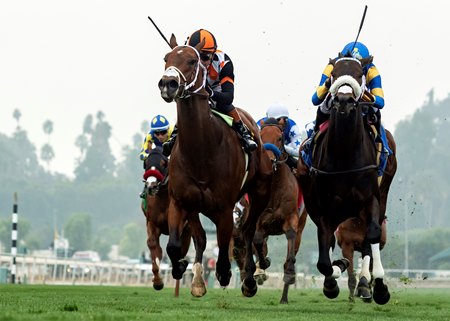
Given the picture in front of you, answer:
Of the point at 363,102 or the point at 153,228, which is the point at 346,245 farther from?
the point at 363,102

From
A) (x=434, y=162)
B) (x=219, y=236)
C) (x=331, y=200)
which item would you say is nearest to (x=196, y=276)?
(x=219, y=236)

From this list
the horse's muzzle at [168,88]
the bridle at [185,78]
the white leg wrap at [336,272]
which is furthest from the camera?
the white leg wrap at [336,272]

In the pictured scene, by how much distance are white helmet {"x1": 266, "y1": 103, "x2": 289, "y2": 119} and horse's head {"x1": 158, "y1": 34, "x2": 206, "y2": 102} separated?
522cm

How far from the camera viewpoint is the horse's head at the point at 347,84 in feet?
41.0

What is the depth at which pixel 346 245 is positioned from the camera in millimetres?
19062

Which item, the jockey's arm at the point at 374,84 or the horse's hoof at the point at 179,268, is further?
the jockey's arm at the point at 374,84

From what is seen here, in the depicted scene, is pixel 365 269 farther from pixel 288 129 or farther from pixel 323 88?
pixel 288 129

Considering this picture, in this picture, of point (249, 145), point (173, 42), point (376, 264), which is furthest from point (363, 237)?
point (173, 42)

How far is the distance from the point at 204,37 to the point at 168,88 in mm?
1707

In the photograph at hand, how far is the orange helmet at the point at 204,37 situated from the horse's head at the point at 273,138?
307 centimetres

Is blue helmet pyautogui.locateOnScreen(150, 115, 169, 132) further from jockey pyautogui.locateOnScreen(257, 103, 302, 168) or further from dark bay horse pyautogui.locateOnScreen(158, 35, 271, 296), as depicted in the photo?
dark bay horse pyautogui.locateOnScreen(158, 35, 271, 296)

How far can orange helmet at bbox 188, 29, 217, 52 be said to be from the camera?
1384cm

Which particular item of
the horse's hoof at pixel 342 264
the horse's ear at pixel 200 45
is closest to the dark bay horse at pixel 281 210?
the horse's hoof at pixel 342 264

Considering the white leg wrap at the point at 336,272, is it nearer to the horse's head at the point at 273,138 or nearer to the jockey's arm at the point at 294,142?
the horse's head at the point at 273,138
